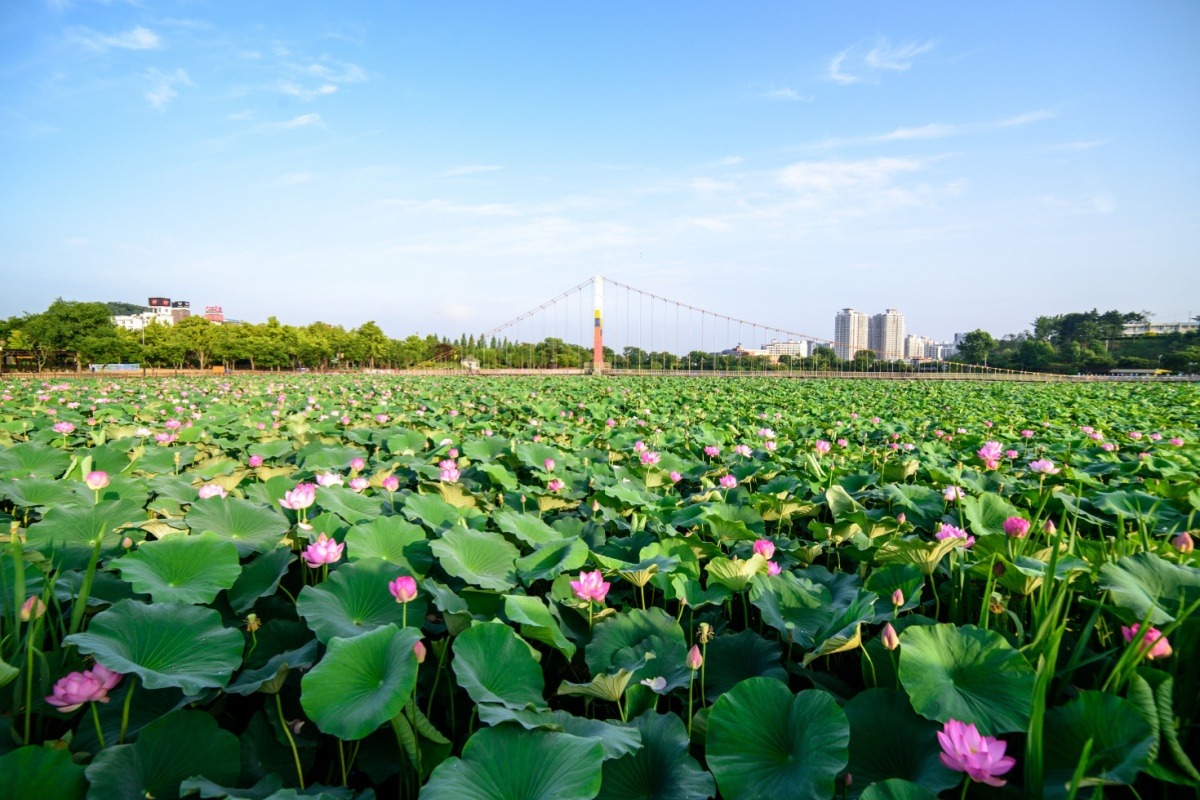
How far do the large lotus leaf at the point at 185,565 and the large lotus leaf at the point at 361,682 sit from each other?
19.1 inches

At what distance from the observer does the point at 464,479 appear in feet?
9.09

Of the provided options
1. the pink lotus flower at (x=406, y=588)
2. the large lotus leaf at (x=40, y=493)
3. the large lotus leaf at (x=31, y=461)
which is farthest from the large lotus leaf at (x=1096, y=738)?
the large lotus leaf at (x=31, y=461)

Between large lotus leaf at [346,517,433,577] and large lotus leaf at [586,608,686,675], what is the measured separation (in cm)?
50

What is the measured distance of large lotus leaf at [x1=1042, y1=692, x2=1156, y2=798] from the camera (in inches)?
28.2

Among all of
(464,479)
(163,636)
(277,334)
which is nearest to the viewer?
(163,636)

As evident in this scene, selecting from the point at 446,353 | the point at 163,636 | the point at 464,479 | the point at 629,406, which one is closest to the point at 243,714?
the point at 163,636

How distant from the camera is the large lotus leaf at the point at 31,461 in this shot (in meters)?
2.44

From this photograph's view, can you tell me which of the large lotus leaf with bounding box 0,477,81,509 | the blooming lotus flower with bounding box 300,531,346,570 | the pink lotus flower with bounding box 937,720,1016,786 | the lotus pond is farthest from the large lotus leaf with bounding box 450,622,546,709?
the large lotus leaf with bounding box 0,477,81,509

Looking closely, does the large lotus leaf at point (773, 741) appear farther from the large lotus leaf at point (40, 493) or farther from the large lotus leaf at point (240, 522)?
the large lotus leaf at point (40, 493)

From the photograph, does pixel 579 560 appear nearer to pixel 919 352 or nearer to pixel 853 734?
pixel 853 734

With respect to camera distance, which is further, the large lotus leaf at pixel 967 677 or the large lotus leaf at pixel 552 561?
the large lotus leaf at pixel 552 561

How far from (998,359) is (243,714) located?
7727 cm

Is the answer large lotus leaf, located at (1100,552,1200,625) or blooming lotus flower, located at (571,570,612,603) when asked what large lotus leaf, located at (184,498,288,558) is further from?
large lotus leaf, located at (1100,552,1200,625)

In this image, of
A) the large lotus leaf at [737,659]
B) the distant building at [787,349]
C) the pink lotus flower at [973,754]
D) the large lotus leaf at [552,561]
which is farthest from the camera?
the distant building at [787,349]
